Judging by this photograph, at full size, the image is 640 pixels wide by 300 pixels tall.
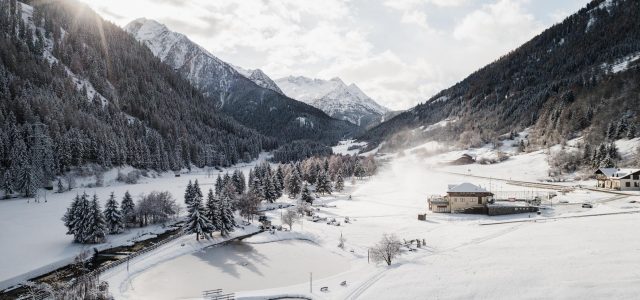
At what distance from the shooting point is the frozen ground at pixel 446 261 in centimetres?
3503

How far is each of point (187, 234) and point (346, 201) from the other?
43.2m

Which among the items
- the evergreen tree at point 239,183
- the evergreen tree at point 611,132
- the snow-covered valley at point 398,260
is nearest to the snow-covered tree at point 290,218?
the snow-covered valley at point 398,260

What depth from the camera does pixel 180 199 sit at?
102 metres

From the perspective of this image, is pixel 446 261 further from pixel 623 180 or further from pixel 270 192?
pixel 270 192

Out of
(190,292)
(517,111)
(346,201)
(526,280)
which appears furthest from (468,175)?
(190,292)

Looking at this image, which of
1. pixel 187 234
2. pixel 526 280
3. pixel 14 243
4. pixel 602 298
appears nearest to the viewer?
pixel 602 298

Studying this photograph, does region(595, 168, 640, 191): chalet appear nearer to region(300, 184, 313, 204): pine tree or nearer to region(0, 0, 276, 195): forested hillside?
region(300, 184, 313, 204): pine tree

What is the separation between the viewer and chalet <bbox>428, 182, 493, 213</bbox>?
73.1m

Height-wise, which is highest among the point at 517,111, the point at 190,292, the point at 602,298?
the point at 517,111

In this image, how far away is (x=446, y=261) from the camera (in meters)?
44.3

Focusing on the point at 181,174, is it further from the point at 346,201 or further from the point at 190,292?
the point at 190,292

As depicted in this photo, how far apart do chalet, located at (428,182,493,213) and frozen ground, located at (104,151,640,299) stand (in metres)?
2.82

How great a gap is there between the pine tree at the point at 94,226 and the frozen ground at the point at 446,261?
52.5 feet

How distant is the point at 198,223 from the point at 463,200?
155ft
